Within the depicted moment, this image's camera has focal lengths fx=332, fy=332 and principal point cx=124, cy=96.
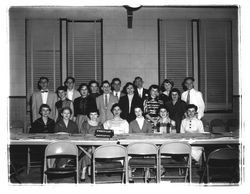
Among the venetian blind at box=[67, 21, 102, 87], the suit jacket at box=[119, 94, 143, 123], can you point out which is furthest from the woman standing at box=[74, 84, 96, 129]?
the venetian blind at box=[67, 21, 102, 87]

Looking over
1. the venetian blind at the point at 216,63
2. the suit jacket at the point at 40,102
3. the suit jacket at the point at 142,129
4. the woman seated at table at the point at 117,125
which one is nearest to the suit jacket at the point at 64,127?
the woman seated at table at the point at 117,125

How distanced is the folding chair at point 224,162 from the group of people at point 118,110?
0.74 meters

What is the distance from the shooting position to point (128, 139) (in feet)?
15.2

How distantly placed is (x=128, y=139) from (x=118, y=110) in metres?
0.94

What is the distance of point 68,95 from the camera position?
676 cm

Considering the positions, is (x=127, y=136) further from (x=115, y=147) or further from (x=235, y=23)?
(x=235, y=23)

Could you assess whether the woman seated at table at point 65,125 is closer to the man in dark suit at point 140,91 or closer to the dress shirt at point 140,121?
the dress shirt at point 140,121

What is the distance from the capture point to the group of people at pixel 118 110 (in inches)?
215

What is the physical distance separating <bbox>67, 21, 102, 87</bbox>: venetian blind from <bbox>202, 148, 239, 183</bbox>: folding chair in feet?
16.2

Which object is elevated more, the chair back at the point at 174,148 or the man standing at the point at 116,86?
the man standing at the point at 116,86

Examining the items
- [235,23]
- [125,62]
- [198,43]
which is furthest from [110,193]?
[235,23]

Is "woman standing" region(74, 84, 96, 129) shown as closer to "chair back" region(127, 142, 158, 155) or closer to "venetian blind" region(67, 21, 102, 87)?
"chair back" region(127, 142, 158, 155)

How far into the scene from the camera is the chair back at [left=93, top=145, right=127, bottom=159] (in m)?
4.07
